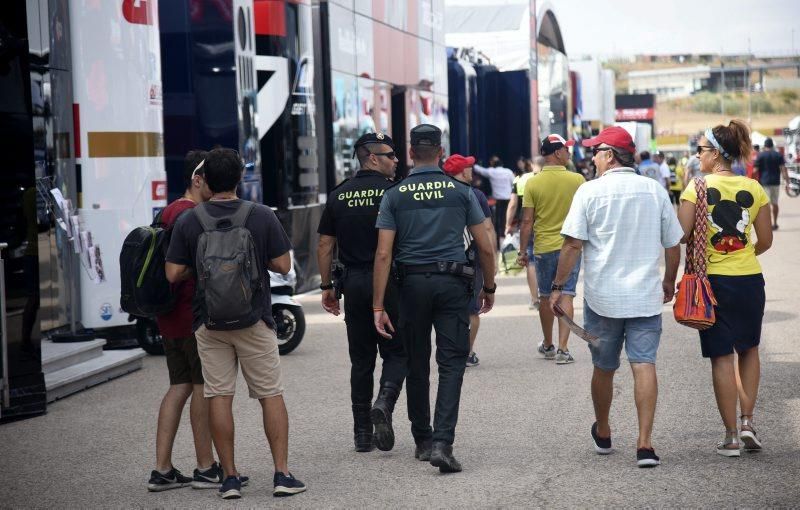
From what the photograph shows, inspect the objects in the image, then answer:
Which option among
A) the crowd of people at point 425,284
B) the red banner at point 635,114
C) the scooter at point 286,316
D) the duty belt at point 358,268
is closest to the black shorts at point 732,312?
the crowd of people at point 425,284

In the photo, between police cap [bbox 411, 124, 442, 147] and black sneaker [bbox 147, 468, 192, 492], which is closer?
black sneaker [bbox 147, 468, 192, 492]

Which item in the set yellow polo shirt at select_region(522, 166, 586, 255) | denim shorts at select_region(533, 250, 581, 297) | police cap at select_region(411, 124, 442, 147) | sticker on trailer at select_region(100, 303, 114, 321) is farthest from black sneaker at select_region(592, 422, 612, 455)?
sticker on trailer at select_region(100, 303, 114, 321)

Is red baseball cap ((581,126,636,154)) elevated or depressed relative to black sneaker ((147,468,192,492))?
elevated

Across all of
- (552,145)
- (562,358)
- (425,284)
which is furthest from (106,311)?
(425,284)

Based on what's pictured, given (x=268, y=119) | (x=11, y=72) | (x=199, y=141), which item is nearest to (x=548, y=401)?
(x=11, y=72)

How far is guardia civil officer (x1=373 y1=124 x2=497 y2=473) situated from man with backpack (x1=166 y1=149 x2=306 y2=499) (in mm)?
788

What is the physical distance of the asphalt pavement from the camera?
20.2 ft

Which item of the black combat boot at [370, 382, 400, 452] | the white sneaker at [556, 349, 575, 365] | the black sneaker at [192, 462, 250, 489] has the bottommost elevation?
the white sneaker at [556, 349, 575, 365]

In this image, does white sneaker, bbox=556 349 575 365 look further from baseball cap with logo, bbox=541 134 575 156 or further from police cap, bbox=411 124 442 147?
police cap, bbox=411 124 442 147

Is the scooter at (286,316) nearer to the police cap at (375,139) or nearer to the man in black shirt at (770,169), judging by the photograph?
the police cap at (375,139)

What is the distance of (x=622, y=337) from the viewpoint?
6855 mm

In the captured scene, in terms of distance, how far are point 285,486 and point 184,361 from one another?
88 centimetres

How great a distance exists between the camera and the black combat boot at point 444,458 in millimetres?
6574

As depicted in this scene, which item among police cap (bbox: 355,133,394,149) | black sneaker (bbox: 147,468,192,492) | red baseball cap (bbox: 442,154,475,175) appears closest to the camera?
black sneaker (bbox: 147,468,192,492)
